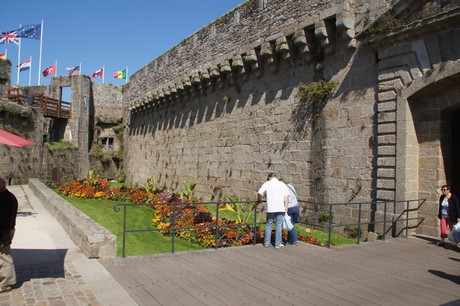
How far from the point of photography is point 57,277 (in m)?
5.66

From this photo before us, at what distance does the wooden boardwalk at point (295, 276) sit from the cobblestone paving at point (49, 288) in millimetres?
503

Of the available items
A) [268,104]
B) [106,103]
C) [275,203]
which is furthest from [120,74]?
[275,203]

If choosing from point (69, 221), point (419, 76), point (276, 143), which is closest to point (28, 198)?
point (69, 221)

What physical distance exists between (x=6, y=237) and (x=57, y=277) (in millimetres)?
890

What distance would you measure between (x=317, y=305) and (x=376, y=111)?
238 inches

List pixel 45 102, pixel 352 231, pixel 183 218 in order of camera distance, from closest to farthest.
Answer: pixel 352 231
pixel 183 218
pixel 45 102

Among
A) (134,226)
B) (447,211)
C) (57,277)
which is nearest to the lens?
(57,277)

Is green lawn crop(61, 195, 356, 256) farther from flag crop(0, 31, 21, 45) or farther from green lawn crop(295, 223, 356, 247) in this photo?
flag crop(0, 31, 21, 45)

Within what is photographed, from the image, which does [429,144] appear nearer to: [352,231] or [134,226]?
[352,231]

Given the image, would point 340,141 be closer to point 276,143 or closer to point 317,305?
point 276,143

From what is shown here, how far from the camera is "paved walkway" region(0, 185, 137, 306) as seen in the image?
4.78m

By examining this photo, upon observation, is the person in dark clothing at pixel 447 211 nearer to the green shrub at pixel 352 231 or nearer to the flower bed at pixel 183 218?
the green shrub at pixel 352 231

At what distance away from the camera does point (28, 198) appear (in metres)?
16.7

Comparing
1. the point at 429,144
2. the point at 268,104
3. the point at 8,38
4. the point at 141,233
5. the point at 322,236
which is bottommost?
the point at 141,233
